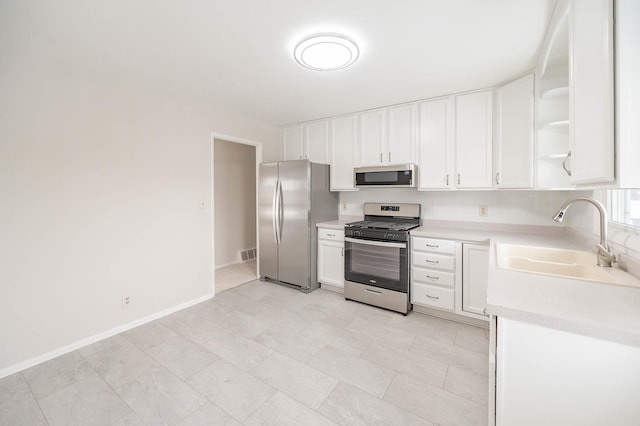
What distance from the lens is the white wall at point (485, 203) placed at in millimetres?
2771

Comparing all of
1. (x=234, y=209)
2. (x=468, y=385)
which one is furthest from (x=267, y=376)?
(x=234, y=209)

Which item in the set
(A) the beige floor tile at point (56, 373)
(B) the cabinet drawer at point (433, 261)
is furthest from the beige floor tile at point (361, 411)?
(A) the beige floor tile at point (56, 373)

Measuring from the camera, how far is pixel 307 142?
13.5ft

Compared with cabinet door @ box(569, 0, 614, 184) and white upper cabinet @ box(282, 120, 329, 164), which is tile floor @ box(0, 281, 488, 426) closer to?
cabinet door @ box(569, 0, 614, 184)

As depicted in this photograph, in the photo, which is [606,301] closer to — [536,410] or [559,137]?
[536,410]

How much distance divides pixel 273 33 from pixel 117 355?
2.82 metres

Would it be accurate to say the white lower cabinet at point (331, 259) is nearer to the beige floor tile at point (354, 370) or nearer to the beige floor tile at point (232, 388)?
the beige floor tile at point (354, 370)

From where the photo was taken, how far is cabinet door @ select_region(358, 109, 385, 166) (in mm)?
3445

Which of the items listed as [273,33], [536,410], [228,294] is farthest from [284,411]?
[273,33]

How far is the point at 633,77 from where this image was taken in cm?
88

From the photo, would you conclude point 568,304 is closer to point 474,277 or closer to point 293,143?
point 474,277

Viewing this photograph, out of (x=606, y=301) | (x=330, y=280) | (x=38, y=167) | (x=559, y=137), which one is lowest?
(x=330, y=280)

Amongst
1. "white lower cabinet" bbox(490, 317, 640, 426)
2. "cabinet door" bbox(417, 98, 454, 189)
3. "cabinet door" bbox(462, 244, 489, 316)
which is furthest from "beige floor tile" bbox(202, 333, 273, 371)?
"cabinet door" bbox(417, 98, 454, 189)

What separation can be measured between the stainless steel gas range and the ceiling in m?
1.50
